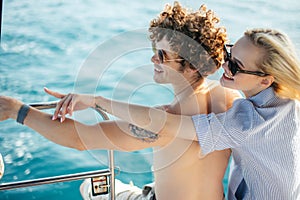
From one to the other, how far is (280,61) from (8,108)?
0.79m

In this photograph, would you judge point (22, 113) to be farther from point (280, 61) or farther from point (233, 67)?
point (280, 61)

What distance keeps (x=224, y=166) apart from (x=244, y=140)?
0.73 feet

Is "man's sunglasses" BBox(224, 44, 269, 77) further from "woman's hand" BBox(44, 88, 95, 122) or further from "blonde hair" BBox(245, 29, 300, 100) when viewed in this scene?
"woman's hand" BBox(44, 88, 95, 122)

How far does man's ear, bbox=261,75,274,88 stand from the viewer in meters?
1.43

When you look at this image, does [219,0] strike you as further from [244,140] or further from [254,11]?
[244,140]

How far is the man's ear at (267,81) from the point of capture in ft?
4.70

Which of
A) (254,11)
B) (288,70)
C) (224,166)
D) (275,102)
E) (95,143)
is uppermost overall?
(288,70)

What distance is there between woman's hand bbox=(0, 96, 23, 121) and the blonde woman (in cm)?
14

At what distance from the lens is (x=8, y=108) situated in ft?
4.26

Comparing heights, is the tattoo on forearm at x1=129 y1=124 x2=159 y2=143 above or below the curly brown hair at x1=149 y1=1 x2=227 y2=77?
below

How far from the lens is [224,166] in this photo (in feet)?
5.23

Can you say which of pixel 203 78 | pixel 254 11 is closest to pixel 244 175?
pixel 203 78

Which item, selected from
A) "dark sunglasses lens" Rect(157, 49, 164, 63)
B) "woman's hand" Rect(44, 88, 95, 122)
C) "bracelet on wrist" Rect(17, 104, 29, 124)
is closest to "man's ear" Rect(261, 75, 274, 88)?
"dark sunglasses lens" Rect(157, 49, 164, 63)

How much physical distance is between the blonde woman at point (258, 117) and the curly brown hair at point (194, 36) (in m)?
Answer: 0.08
